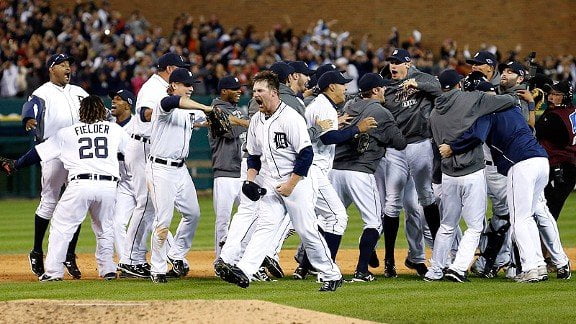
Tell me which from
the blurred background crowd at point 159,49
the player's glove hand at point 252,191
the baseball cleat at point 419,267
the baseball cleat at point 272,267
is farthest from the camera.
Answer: the blurred background crowd at point 159,49

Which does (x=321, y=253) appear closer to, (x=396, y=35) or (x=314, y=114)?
(x=314, y=114)

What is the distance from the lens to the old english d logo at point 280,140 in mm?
9398

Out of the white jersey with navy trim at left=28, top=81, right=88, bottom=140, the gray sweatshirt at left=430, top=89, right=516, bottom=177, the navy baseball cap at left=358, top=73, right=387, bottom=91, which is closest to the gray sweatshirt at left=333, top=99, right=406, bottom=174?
the navy baseball cap at left=358, top=73, right=387, bottom=91

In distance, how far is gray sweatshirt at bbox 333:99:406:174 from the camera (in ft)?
35.6

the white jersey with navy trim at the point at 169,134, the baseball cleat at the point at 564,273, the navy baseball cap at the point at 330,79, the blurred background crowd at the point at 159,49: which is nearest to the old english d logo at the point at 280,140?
the navy baseball cap at the point at 330,79

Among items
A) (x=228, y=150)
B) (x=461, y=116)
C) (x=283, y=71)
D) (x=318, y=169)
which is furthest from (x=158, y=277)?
(x=461, y=116)

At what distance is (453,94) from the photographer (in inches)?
420

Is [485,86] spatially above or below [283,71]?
above

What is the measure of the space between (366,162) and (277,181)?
163 centimetres

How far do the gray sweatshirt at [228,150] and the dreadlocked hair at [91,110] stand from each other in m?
1.19

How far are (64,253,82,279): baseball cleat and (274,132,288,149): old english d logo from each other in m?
2.94

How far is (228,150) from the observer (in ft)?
38.4

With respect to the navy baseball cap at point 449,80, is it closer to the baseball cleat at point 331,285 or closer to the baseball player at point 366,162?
the baseball player at point 366,162

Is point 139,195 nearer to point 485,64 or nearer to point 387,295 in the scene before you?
point 387,295
